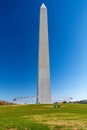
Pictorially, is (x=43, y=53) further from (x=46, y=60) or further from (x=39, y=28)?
(x=39, y=28)

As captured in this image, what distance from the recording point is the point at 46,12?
63.6 metres

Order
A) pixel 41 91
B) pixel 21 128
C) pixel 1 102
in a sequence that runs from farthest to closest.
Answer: pixel 1 102
pixel 41 91
pixel 21 128

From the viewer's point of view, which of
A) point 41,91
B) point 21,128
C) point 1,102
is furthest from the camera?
Answer: point 1,102

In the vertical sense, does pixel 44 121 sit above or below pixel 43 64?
below

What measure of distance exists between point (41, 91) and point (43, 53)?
28.3 ft

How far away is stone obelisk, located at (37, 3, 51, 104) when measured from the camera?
61.6 metres

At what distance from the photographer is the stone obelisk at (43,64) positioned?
2424 inches

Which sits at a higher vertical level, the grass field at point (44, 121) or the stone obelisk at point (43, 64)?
the stone obelisk at point (43, 64)

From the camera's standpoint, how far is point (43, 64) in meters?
62.6

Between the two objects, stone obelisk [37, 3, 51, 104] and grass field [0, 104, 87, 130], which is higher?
stone obelisk [37, 3, 51, 104]

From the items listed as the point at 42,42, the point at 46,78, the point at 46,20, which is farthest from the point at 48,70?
the point at 46,20

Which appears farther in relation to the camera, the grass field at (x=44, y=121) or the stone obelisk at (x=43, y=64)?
the stone obelisk at (x=43, y=64)

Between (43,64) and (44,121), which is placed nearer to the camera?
(44,121)

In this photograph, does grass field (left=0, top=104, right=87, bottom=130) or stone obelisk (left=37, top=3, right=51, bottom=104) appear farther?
stone obelisk (left=37, top=3, right=51, bottom=104)
